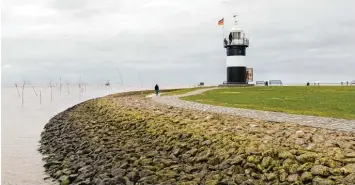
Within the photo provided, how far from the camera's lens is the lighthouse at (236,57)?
211 ft

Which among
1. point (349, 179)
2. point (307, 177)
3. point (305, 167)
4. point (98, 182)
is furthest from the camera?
point (98, 182)

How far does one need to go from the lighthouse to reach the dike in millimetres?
42509

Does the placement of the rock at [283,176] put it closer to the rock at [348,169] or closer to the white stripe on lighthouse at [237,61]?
the rock at [348,169]

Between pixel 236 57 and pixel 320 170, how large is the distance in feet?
176

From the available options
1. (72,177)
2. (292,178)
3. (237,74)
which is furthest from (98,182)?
(237,74)

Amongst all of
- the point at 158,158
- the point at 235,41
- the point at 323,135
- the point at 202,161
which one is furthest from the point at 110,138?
the point at 235,41

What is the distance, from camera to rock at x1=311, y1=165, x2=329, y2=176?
11.4m

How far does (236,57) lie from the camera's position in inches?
2532

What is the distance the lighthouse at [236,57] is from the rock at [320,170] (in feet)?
174

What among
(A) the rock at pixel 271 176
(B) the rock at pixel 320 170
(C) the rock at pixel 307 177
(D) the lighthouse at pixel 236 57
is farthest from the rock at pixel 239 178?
(D) the lighthouse at pixel 236 57

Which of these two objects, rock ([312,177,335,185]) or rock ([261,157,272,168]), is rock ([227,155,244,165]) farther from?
rock ([312,177,335,185])

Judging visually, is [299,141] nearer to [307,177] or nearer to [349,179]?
[307,177]

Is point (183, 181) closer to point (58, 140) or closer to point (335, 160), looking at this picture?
point (335, 160)

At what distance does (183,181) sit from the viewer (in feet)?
43.0
